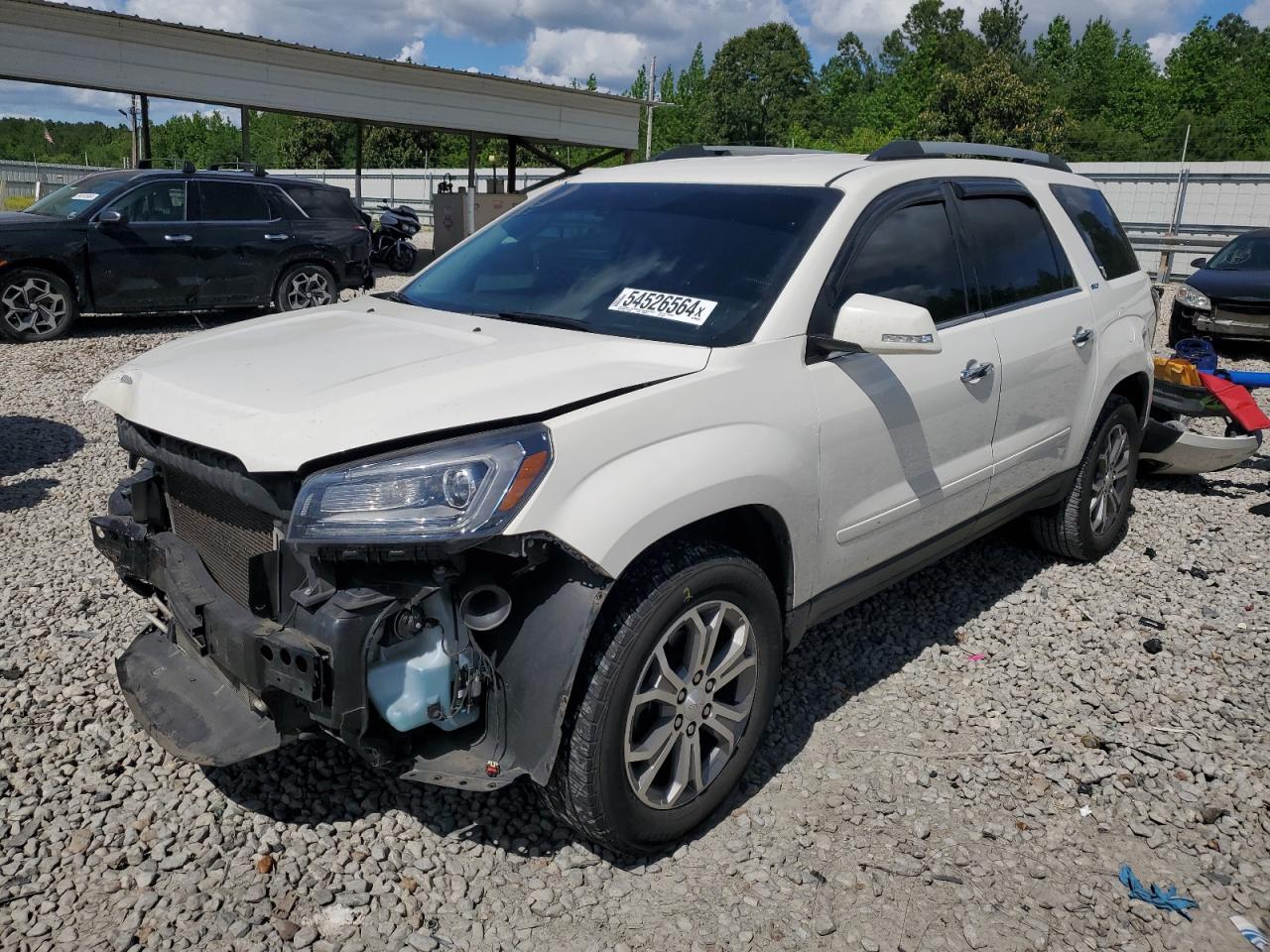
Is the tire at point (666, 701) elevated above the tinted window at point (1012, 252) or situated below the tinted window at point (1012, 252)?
below

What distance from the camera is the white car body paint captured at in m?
2.54

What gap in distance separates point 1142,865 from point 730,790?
48.4 inches

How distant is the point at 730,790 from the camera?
3168 millimetres

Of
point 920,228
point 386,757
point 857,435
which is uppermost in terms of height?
point 920,228

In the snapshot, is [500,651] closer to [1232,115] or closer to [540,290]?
[540,290]

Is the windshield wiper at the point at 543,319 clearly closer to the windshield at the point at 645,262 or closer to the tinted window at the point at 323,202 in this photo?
the windshield at the point at 645,262

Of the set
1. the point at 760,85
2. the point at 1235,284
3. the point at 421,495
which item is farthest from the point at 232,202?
the point at 760,85

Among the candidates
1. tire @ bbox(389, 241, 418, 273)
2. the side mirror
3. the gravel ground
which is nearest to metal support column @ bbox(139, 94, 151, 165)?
tire @ bbox(389, 241, 418, 273)

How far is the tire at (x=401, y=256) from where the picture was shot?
19.3 m

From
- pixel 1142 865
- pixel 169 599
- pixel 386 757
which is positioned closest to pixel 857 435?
pixel 1142 865

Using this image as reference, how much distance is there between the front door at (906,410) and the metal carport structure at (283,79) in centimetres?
1499

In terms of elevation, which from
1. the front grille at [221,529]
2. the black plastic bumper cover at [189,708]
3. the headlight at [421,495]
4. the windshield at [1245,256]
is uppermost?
the windshield at [1245,256]

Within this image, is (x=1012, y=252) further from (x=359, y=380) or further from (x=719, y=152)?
(x=359, y=380)

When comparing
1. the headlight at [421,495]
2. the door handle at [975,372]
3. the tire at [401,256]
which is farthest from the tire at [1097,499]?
the tire at [401,256]
